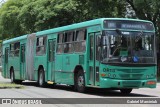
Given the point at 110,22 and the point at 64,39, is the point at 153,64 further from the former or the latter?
the point at 64,39

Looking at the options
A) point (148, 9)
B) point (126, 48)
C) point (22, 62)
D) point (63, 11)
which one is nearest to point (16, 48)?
point (22, 62)

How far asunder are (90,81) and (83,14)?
25286 millimetres

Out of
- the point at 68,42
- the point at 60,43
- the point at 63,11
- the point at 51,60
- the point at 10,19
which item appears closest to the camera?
the point at 68,42

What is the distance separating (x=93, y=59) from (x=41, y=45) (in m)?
6.95

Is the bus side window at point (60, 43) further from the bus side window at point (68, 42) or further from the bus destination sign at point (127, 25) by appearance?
the bus destination sign at point (127, 25)

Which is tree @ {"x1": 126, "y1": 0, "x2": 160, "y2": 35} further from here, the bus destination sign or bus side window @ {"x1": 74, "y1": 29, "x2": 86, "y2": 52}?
the bus destination sign

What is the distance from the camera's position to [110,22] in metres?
16.7

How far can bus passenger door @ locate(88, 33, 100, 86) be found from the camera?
1680cm

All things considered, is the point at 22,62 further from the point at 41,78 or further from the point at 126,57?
the point at 126,57

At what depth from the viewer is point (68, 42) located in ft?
64.4

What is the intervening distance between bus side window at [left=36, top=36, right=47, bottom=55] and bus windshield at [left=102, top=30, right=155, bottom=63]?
719cm

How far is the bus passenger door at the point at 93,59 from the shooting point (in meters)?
16.8

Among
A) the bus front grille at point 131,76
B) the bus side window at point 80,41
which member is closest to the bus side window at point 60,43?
the bus side window at point 80,41

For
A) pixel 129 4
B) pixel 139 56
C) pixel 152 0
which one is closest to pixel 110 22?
pixel 139 56
